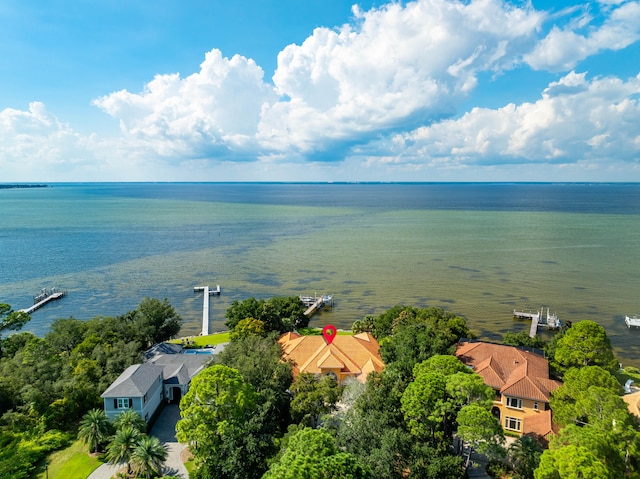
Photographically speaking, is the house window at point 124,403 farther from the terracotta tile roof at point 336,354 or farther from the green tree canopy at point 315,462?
the green tree canopy at point 315,462

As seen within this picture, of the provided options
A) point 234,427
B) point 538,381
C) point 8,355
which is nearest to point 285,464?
point 234,427

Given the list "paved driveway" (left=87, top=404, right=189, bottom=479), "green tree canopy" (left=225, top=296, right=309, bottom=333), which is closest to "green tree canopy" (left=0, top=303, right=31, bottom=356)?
"paved driveway" (left=87, top=404, right=189, bottom=479)

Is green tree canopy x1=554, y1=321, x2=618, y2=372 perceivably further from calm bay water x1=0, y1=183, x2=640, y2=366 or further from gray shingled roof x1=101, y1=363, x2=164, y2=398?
gray shingled roof x1=101, y1=363, x2=164, y2=398

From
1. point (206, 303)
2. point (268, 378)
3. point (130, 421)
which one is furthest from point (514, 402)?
point (206, 303)

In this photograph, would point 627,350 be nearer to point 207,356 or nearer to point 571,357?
point 571,357

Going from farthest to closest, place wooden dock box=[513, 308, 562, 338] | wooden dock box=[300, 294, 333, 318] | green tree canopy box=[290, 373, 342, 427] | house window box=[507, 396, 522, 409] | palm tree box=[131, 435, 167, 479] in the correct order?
wooden dock box=[300, 294, 333, 318]
wooden dock box=[513, 308, 562, 338]
house window box=[507, 396, 522, 409]
green tree canopy box=[290, 373, 342, 427]
palm tree box=[131, 435, 167, 479]

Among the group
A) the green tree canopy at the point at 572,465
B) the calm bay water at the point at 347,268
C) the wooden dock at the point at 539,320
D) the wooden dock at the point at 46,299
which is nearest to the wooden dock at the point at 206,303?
the calm bay water at the point at 347,268
